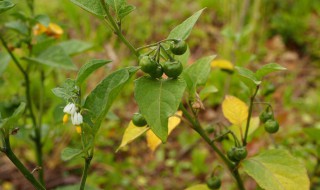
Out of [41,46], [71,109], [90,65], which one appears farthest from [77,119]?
[41,46]

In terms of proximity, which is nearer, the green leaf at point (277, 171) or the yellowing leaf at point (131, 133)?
the green leaf at point (277, 171)

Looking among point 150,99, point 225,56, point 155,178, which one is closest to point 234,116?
point 150,99

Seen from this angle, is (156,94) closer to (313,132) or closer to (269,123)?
(269,123)

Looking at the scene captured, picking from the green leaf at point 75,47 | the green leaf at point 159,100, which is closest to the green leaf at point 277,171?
the green leaf at point 159,100

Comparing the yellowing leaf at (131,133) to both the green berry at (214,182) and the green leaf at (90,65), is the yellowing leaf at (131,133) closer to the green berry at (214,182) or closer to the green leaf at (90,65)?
the green berry at (214,182)

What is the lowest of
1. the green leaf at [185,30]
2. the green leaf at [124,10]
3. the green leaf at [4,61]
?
the green leaf at [4,61]

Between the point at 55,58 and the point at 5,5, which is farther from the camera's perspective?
the point at 55,58
